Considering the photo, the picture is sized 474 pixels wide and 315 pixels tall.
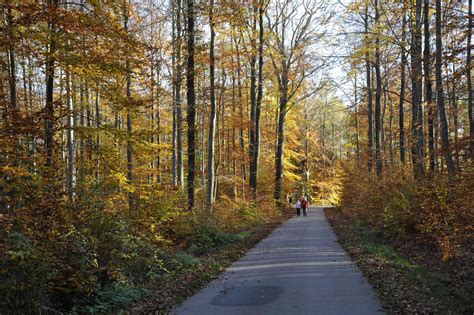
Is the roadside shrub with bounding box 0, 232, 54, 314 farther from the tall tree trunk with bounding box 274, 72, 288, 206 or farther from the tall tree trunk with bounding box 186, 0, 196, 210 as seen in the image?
the tall tree trunk with bounding box 274, 72, 288, 206

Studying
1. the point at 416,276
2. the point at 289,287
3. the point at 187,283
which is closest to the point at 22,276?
the point at 187,283

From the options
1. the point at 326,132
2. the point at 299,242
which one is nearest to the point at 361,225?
the point at 299,242

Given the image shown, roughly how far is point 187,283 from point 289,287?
2.41 m

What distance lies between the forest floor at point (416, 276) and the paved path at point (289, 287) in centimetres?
37

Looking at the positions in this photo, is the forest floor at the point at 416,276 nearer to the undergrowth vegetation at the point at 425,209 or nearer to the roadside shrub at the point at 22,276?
the undergrowth vegetation at the point at 425,209

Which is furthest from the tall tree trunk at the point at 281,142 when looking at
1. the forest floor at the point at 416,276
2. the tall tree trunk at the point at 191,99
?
the forest floor at the point at 416,276

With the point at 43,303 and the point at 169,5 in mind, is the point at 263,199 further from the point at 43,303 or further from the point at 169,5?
the point at 43,303

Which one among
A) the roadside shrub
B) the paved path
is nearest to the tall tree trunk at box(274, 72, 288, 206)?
the paved path

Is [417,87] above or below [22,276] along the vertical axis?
above

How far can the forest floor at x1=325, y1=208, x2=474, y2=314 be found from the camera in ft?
23.9

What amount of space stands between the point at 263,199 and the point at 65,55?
2152 cm

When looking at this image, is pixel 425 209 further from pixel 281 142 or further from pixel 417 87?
pixel 281 142

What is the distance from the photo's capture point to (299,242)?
1582 centimetres

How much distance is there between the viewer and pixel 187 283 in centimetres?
966
